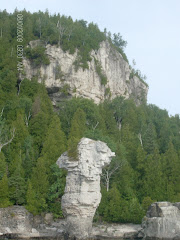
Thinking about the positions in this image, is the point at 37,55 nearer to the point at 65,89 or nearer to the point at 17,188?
the point at 65,89

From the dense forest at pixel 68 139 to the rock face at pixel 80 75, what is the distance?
4.59ft

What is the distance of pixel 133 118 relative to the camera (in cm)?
5191

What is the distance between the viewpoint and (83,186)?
25750 millimetres

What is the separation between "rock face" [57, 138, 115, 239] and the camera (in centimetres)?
2553

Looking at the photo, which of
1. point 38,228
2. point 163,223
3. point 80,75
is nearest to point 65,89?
point 80,75

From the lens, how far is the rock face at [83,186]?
25.5 metres

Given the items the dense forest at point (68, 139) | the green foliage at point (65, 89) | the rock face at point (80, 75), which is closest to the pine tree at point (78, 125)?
the dense forest at point (68, 139)

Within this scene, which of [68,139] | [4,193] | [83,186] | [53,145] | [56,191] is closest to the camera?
[83,186]

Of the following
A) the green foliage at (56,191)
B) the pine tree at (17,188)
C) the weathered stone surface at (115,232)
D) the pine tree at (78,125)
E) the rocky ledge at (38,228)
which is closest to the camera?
the rocky ledge at (38,228)

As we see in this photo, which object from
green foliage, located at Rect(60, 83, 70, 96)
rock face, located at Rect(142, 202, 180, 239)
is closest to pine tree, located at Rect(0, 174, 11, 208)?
rock face, located at Rect(142, 202, 180, 239)

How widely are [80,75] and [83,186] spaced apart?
31.3 metres

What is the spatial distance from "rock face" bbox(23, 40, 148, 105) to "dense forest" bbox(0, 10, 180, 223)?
55.0 inches

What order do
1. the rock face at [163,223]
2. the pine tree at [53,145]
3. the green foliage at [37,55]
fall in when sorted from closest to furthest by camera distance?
the rock face at [163,223] < the pine tree at [53,145] < the green foliage at [37,55]

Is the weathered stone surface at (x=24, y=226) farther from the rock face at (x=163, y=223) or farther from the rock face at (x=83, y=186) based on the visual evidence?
the rock face at (x=163, y=223)
